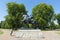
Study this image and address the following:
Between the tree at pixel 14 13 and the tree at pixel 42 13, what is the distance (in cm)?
331

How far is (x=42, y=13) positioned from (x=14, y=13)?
7522 millimetres

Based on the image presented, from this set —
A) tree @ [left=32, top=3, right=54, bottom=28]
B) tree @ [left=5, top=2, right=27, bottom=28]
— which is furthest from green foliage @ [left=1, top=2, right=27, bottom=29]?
tree @ [left=32, top=3, right=54, bottom=28]

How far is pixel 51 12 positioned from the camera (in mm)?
38062

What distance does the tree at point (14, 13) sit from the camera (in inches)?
1357

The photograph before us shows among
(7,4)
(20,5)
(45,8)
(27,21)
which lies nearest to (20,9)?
(20,5)

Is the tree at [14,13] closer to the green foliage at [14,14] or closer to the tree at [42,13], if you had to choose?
the green foliage at [14,14]

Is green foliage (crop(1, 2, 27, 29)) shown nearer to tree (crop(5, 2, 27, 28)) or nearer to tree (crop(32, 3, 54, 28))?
tree (crop(5, 2, 27, 28))

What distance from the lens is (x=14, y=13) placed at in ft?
118

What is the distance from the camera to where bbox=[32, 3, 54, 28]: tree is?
114 ft

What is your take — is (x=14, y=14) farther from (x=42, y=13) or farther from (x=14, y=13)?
(x=42, y=13)

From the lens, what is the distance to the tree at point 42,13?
34784 mm

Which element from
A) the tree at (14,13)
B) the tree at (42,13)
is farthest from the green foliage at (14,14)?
the tree at (42,13)

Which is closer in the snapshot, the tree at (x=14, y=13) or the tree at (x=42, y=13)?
the tree at (x=14, y=13)

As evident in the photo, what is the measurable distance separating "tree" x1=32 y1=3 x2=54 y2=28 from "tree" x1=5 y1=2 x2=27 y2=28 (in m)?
3.31
